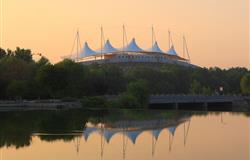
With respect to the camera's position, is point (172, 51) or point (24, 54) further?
point (172, 51)

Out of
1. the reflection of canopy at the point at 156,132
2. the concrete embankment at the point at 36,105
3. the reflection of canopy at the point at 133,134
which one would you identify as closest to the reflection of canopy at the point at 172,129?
the reflection of canopy at the point at 156,132

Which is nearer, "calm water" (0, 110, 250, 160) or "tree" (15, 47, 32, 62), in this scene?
"calm water" (0, 110, 250, 160)

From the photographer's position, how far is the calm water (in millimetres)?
18219

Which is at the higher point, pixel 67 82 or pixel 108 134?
pixel 67 82

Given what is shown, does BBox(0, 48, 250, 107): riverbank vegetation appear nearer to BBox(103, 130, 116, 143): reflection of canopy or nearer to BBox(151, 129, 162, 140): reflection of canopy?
BBox(151, 129, 162, 140): reflection of canopy

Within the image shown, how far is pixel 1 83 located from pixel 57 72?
260 inches

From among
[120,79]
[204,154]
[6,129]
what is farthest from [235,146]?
[120,79]

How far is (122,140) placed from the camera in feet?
72.8

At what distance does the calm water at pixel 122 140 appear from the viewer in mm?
18219

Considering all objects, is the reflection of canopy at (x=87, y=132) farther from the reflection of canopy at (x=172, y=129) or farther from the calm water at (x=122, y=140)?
the reflection of canopy at (x=172, y=129)

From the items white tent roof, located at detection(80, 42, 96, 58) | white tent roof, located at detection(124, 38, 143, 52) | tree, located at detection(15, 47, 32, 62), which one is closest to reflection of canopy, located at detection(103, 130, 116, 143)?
tree, located at detection(15, 47, 32, 62)

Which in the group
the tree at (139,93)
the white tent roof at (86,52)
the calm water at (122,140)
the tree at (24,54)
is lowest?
the calm water at (122,140)

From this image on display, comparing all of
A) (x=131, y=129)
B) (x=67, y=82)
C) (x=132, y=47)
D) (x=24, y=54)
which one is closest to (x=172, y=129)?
(x=131, y=129)

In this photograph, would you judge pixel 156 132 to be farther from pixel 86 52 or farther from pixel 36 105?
pixel 86 52
